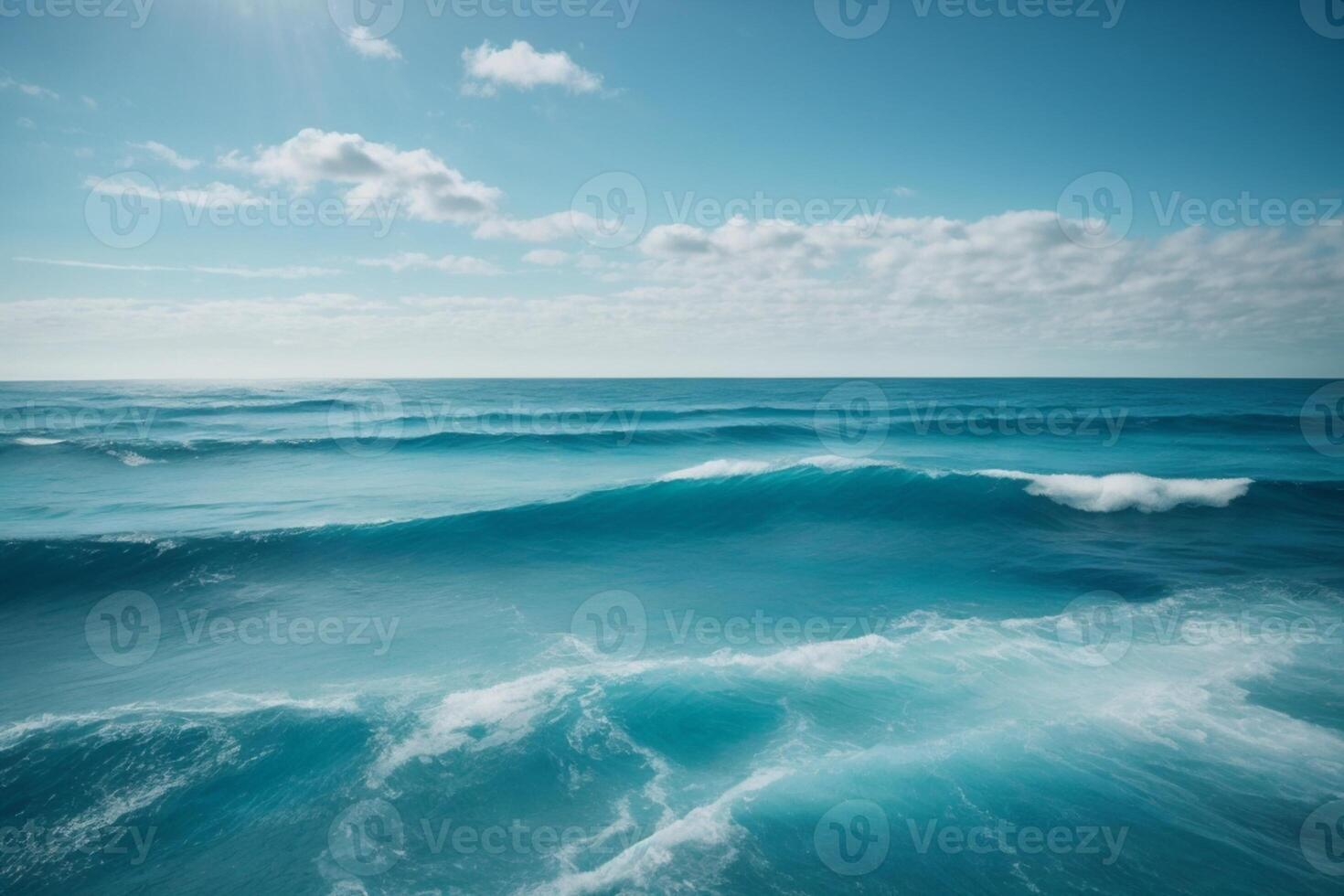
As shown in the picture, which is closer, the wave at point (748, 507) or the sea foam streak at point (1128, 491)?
the wave at point (748, 507)

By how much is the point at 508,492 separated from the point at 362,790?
523 inches

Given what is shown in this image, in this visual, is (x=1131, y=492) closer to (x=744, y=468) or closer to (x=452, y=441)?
(x=744, y=468)

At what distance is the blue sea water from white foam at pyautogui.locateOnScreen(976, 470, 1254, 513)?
106mm

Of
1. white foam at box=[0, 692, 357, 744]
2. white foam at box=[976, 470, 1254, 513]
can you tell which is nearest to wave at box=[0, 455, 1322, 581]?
white foam at box=[976, 470, 1254, 513]

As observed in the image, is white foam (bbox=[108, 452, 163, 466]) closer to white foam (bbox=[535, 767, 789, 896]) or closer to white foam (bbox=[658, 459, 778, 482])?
white foam (bbox=[658, 459, 778, 482])

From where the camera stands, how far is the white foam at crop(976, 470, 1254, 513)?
16.4 meters

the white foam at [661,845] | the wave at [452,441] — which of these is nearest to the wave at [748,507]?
the white foam at [661,845]

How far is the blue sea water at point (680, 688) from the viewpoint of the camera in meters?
4.92

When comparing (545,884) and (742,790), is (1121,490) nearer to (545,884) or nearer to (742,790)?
(742,790)

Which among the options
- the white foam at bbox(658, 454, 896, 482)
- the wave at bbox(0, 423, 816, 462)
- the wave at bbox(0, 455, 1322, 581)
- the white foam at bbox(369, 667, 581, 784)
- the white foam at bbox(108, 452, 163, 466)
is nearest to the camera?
the white foam at bbox(369, 667, 581, 784)

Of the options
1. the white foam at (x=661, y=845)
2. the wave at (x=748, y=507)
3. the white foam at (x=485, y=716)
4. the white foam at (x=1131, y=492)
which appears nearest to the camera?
the white foam at (x=661, y=845)

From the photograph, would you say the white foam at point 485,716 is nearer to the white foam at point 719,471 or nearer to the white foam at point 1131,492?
the white foam at point 719,471

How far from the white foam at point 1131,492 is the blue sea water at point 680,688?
0.11 m

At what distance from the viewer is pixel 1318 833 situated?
513 centimetres
